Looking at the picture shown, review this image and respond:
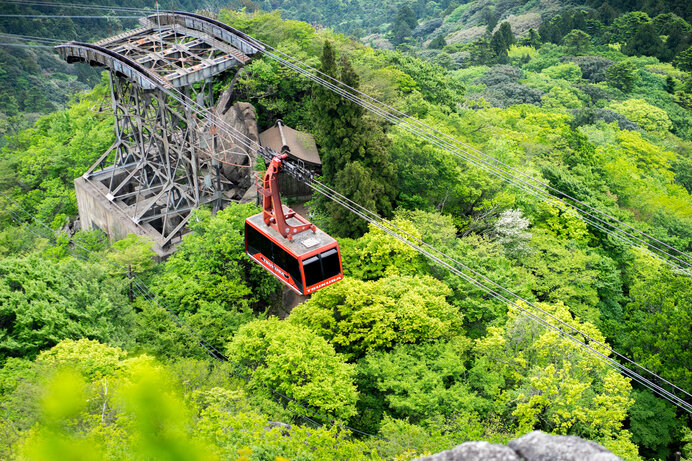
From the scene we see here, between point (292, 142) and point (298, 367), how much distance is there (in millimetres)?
18810

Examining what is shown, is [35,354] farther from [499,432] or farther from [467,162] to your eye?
[467,162]

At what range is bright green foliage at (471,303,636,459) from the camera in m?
20.9

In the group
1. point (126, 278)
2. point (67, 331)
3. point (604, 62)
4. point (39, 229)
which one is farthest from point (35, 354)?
point (604, 62)

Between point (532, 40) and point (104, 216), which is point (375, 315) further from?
point (532, 40)

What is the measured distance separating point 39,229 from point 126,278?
17640 mm

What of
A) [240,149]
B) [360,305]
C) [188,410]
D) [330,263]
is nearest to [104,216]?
[240,149]

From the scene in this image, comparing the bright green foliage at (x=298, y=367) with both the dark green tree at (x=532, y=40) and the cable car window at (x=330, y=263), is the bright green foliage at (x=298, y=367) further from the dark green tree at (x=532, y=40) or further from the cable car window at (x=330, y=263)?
the dark green tree at (x=532, y=40)

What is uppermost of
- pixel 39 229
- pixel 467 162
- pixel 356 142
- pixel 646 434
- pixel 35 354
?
pixel 356 142

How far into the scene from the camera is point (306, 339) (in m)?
21.9

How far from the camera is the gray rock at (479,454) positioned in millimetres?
5836

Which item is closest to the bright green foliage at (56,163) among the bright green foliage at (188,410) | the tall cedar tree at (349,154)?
the tall cedar tree at (349,154)

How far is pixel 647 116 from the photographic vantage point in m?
74.3

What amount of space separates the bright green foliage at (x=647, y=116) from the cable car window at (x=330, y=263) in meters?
67.1

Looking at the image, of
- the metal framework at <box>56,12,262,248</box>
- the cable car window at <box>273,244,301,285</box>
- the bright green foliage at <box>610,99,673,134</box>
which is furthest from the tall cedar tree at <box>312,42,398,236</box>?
the bright green foliage at <box>610,99,673,134</box>
